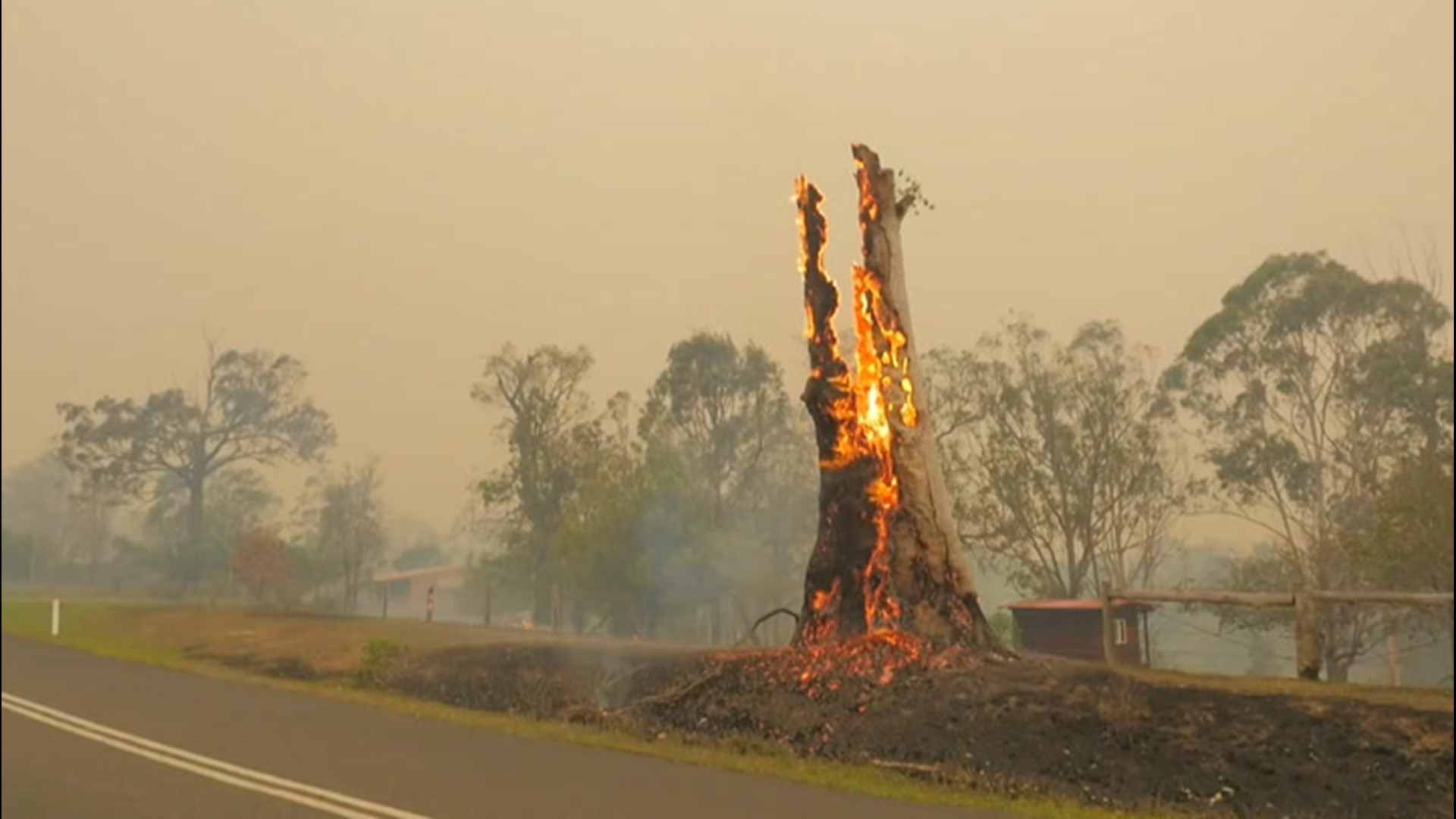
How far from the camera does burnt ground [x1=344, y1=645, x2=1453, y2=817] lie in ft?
35.4

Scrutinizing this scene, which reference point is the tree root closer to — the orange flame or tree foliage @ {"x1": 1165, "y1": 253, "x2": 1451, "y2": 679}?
the orange flame

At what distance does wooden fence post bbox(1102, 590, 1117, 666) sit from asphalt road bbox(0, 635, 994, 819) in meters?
7.17

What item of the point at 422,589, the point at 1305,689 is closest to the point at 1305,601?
the point at 1305,689

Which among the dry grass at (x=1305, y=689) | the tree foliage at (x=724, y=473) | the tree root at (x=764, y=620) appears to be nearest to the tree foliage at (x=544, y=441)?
the tree foliage at (x=724, y=473)

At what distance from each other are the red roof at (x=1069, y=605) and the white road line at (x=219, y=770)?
12132mm

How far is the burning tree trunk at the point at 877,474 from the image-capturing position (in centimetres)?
1800

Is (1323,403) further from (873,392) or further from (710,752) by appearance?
(710,752)

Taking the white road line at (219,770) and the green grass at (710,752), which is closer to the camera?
the white road line at (219,770)

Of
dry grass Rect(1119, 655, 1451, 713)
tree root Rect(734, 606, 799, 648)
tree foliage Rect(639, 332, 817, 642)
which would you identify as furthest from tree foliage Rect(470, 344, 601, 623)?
dry grass Rect(1119, 655, 1451, 713)

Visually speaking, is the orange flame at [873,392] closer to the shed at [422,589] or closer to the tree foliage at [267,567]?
the shed at [422,589]

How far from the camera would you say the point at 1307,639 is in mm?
13836

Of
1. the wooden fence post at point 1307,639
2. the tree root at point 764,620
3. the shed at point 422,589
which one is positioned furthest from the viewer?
the shed at point 422,589

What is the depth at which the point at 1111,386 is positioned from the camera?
2405cm

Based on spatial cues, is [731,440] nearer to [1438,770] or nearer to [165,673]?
[165,673]
